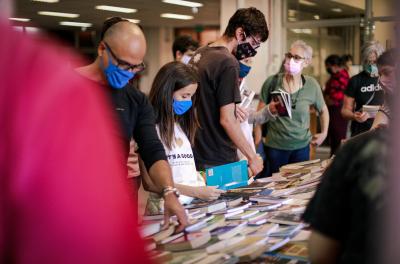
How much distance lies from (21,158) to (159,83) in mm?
2123

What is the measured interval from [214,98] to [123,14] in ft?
37.0

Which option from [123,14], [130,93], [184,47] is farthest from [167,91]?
[123,14]

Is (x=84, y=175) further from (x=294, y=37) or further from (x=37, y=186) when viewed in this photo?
(x=294, y=37)

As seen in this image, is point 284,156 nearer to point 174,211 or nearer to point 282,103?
point 282,103

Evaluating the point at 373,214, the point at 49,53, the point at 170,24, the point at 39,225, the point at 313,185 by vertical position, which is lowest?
the point at 313,185

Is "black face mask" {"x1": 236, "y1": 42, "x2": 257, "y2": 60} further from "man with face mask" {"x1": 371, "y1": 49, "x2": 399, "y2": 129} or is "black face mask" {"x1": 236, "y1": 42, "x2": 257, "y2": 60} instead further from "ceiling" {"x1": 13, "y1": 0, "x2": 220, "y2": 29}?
"ceiling" {"x1": 13, "y1": 0, "x2": 220, "y2": 29}

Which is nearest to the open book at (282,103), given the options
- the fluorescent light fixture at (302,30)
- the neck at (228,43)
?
the neck at (228,43)

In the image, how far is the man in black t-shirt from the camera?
2947mm

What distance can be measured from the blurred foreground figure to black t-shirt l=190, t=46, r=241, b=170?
2484 mm

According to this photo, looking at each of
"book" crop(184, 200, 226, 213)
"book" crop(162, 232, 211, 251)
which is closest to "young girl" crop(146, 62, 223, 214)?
"book" crop(184, 200, 226, 213)

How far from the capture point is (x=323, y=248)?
1.02 meters

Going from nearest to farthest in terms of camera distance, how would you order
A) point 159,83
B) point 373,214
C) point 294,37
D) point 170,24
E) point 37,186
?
point 37,186 < point 373,214 < point 159,83 < point 294,37 < point 170,24

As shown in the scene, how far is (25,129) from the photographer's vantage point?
0.45 meters

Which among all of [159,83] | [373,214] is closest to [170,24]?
[159,83]
